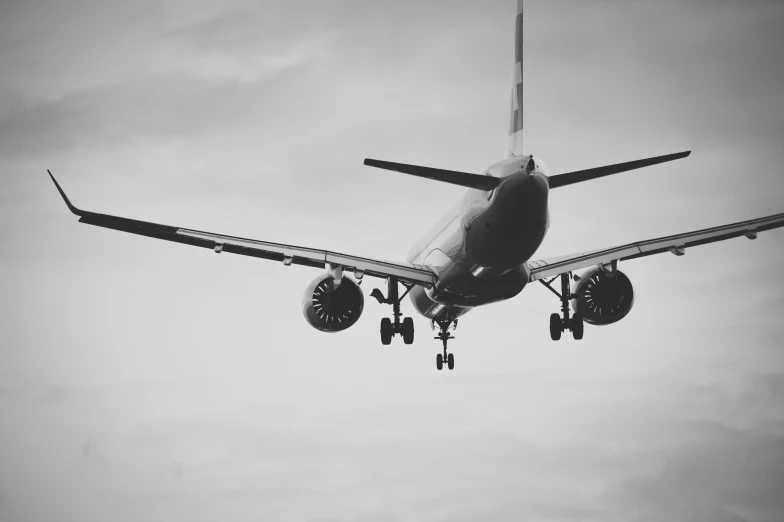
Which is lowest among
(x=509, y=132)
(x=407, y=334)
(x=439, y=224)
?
(x=407, y=334)

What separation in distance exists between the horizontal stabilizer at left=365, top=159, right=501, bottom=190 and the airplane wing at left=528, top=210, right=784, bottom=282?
7742 mm

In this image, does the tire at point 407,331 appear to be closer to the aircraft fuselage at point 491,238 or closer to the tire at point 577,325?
the aircraft fuselage at point 491,238

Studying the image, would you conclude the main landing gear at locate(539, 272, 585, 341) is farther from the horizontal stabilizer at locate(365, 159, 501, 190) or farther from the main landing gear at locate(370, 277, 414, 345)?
the horizontal stabilizer at locate(365, 159, 501, 190)

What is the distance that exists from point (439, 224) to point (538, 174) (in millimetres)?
9484

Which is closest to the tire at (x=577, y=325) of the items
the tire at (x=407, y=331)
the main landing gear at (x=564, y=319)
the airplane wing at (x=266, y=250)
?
the main landing gear at (x=564, y=319)

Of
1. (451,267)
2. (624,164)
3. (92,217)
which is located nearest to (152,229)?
(92,217)

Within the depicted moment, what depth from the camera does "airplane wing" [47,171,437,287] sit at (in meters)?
26.2

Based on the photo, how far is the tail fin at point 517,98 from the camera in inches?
1148

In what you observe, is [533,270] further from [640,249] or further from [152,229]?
[152,229]

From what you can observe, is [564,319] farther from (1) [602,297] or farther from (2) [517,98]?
(2) [517,98]

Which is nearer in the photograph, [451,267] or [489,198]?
[489,198]

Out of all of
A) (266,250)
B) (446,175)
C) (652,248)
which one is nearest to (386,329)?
(266,250)

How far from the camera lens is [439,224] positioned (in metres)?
32.7

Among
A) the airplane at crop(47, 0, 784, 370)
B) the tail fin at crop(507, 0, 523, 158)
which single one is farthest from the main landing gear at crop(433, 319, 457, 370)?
the tail fin at crop(507, 0, 523, 158)
